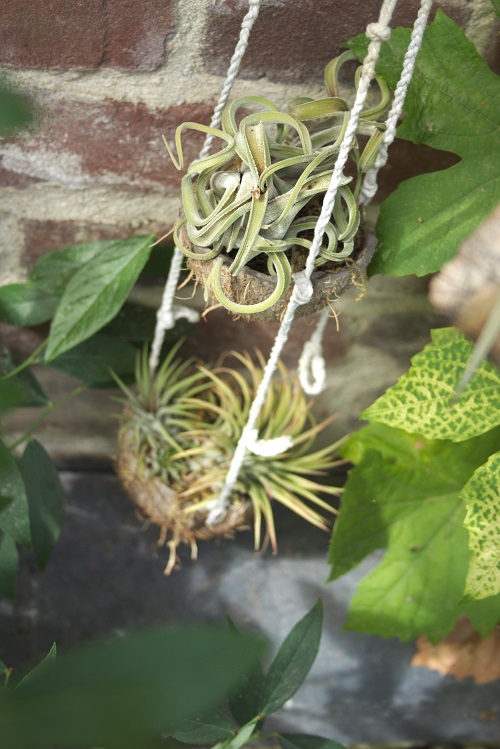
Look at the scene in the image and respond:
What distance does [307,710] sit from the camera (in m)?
1.20

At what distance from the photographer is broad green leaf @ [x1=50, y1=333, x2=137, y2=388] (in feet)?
3.33

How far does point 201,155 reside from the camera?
2.37 ft

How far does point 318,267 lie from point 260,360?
14.1 inches

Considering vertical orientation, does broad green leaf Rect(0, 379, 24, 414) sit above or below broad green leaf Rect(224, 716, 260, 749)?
above

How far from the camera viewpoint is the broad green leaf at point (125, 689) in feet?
0.51

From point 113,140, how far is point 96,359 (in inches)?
12.1

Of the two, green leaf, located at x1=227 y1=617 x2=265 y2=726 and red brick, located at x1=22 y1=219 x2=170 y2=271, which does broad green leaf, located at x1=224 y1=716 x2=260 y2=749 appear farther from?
red brick, located at x1=22 y1=219 x2=170 y2=271

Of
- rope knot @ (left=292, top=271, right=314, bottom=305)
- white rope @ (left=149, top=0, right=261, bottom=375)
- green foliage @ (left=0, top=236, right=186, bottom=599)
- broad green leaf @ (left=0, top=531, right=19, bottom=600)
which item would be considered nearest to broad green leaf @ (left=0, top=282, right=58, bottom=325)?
green foliage @ (left=0, top=236, right=186, bottom=599)

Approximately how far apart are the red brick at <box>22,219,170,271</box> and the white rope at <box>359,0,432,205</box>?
0.32 metres

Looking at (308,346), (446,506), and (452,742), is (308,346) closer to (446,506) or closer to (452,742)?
(446,506)

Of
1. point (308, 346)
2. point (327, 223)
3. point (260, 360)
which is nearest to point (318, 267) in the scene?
point (327, 223)

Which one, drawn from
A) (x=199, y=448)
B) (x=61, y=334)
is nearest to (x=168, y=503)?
(x=199, y=448)

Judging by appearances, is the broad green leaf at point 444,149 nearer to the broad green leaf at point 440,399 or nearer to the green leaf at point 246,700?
the broad green leaf at point 440,399

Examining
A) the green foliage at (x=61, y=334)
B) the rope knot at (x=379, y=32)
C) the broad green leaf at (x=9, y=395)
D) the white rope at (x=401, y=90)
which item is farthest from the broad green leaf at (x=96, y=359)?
the broad green leaf at (x=9, y=395)
